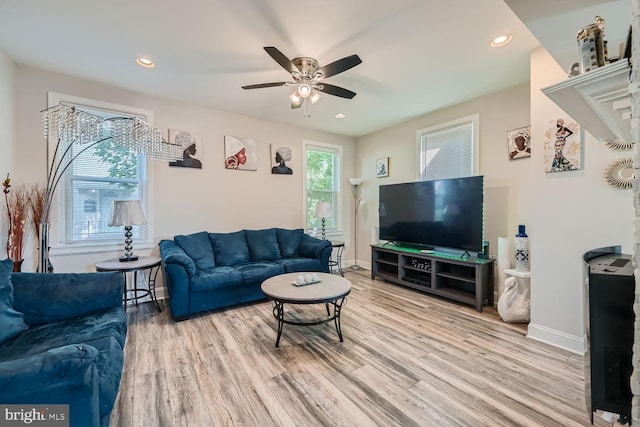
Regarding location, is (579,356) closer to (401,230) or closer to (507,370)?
(507,370)

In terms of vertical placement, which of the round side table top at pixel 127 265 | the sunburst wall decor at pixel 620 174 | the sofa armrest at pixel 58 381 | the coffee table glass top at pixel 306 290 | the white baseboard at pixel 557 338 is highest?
the sunburst wall decor at pixel 620 174

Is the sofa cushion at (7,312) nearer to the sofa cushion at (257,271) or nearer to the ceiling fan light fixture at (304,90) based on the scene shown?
the sofa cushion at (257,271)

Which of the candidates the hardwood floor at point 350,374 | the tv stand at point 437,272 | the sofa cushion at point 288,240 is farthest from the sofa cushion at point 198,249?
the tv stand at point 437,272

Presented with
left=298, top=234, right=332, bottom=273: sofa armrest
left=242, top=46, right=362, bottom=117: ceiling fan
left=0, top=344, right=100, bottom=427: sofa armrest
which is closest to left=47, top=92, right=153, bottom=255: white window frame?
left=242, top=46, right=362, bottom=117: ceiling fan

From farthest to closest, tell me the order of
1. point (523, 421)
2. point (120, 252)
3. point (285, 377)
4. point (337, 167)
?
point (337, 167)
point (120, 252)
point (285, 377)
point (523, 421)

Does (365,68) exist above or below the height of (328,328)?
above

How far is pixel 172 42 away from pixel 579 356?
443cm

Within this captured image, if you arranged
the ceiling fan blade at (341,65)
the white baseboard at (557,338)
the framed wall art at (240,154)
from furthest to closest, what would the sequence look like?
1. the framed wall art at (240,154)
2. the white baseboard at (557,338)
3. the ceiling fan blade at (341,65)

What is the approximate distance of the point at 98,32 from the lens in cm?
224

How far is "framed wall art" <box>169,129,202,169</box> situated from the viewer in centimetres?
369

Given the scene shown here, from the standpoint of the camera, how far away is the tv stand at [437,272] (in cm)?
318

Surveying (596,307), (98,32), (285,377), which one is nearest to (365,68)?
(98,32)

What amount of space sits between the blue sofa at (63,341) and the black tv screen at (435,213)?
359 cm

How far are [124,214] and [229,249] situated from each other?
1306 mm
